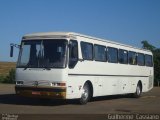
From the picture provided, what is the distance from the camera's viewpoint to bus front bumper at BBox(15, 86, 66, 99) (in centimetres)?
1873

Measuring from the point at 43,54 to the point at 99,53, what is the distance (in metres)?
3.82

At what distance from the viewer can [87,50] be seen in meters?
20.9

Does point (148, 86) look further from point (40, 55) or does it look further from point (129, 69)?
point (40, 55)

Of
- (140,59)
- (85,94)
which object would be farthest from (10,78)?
(85,94)

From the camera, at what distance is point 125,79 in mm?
25953

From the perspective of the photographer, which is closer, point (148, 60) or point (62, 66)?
point (62, 66)

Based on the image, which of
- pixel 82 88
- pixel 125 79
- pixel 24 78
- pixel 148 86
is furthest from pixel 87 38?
pixel 148 86

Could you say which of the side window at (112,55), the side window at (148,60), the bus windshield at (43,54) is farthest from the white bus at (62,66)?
the side window at (148,60)

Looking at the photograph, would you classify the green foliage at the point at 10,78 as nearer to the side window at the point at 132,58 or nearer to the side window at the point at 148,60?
the side window at the point at 148,60

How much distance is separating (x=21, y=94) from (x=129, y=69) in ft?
28.8

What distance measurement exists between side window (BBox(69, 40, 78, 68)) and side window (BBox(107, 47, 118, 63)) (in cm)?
387

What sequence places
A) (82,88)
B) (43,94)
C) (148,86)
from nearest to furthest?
(43,94) < (82,88) < (148,86)

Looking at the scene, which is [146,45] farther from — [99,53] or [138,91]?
[99,53]

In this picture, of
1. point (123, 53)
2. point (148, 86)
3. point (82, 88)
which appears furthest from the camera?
point (148, 86)
